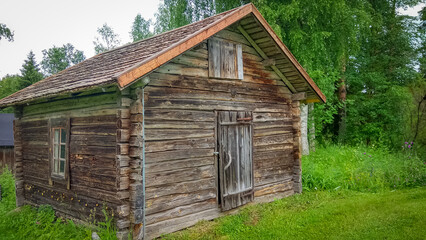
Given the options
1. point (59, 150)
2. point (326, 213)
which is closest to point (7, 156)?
point (59, 150)

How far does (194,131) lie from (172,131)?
578mm

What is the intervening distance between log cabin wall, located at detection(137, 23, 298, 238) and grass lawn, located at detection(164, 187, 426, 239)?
0.43 meters

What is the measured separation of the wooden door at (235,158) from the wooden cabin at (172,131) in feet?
0.08

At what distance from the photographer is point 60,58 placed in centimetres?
5447

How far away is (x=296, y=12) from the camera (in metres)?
12.8

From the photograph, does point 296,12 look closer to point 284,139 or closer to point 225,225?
point 284,139

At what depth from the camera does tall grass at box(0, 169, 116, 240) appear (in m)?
5.77

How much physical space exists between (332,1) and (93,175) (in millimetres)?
11976

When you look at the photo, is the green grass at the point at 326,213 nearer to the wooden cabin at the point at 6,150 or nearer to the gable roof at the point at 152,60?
the gable roof at the point at 152,60

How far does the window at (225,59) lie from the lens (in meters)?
6.92

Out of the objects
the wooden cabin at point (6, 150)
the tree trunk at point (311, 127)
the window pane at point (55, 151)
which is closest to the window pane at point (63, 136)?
the window pane at point (55, 151)

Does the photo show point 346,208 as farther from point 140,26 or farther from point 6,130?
point 140,26

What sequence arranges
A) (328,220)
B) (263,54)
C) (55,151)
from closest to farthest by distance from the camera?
(328,220) < (55,151) < (263,54)

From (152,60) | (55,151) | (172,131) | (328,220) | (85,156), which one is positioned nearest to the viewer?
(152,60)
